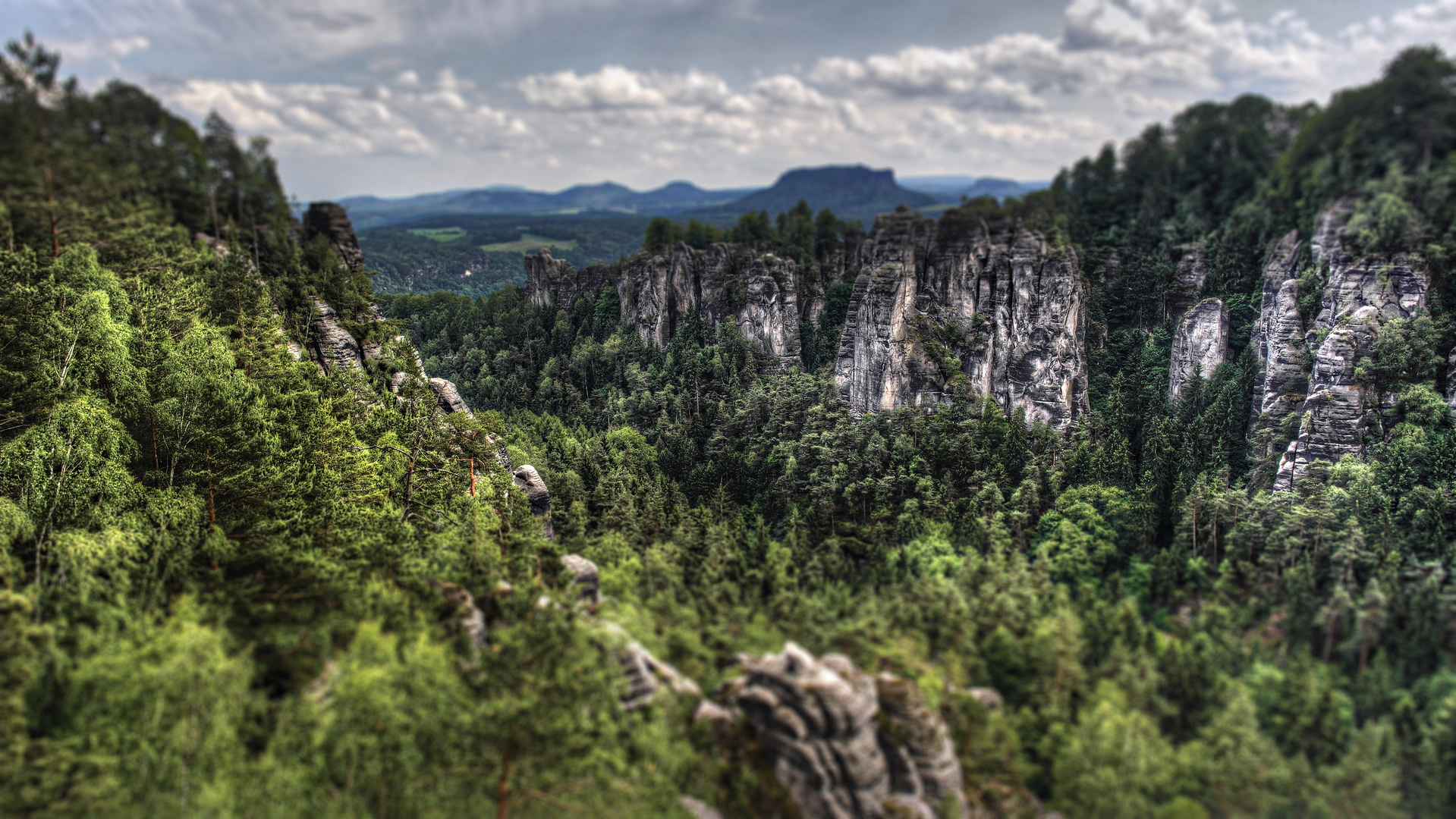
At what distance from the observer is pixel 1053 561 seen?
46.1m

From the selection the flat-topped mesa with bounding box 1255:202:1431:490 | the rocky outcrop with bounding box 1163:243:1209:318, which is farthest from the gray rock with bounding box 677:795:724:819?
the rocky outcrop with bounding box 1163:243:1209:318

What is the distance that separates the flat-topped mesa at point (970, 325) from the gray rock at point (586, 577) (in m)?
42.6

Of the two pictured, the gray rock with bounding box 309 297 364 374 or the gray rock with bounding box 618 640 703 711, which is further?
the gray rock with bounding box 309 297 364 374

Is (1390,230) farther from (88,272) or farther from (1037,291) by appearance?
(88,272)

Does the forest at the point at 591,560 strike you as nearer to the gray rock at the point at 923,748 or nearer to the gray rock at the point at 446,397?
the gray rock at the point at 923,748

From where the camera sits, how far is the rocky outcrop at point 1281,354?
173 feet

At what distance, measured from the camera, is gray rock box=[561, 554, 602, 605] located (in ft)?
101

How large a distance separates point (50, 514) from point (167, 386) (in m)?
6.17

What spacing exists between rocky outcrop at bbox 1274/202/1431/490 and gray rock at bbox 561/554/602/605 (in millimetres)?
47331

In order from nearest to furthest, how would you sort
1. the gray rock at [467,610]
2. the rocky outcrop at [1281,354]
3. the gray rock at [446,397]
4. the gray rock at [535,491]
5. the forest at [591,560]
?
the forest at [591,560]
the gray rock at [467,610]
the gray rock at [535,491]
the gray rock at [446,397]
the rocky outcrop at [1281,354]

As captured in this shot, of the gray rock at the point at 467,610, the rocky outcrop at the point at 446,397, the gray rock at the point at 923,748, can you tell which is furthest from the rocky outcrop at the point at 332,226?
the gray rock at the point at 923,748

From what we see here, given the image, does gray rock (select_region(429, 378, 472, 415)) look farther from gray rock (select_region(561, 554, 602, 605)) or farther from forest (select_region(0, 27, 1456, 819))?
gray rock (select_region(561, 554, 602, 605))

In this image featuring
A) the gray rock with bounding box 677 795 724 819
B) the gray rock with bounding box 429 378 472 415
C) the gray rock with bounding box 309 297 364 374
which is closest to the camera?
the gray rock with bounding box 677 795 724 819

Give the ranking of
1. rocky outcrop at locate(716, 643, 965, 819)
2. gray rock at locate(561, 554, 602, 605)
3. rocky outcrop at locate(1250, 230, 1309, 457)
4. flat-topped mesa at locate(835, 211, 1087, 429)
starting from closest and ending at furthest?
rocky outcrop at locate(716, 643, 965, 819), gray rock at locate(561, 554, 602, 605), rocky outcrop at locate(1250, 230, 1309, 457), flat-topped mesa at locate(835, 211, 1087, 429)
